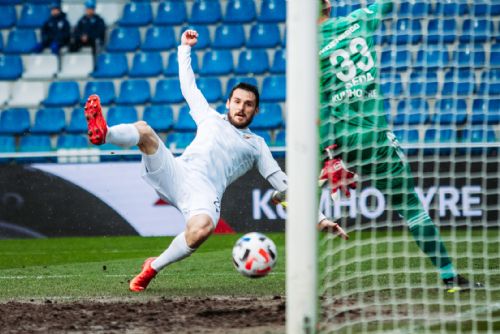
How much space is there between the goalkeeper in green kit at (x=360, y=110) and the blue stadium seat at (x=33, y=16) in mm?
11172

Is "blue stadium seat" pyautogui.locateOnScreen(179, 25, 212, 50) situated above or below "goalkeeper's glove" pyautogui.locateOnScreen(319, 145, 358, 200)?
above

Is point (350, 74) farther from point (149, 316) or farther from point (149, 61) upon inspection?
point (149, 61)

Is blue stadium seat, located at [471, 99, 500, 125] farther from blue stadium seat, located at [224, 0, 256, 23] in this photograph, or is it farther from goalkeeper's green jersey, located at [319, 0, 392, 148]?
blue stadium seat, located at [224, 0, 256, 23]

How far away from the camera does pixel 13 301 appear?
6.45 m

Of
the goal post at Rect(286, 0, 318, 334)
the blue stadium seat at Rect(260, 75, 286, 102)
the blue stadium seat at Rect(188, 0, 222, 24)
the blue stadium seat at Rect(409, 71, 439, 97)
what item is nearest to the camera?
the goal post at Rect(286, 0, 318, 334)

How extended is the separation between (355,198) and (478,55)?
2571 mm

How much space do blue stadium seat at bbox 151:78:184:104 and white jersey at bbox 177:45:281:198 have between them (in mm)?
8077

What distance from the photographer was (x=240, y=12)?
650 inches

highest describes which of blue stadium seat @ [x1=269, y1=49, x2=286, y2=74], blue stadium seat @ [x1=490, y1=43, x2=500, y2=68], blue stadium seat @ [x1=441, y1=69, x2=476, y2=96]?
blue stadium seat @ [x1=269, y1=49, x2=286, y2=74]

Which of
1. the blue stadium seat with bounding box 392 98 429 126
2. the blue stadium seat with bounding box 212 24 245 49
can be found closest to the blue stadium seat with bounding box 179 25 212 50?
the blue stadium seat with bounding box 212 24 245 49

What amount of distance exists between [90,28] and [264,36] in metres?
3.07

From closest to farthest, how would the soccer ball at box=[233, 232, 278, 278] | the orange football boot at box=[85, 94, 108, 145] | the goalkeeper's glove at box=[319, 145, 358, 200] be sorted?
the orange football boot at box=[85, 94, 108, 145] → the soccer ball at box=[233, 232, 278, 278] → the goalkeeper's glove at box=[319, 145, 358, 200]

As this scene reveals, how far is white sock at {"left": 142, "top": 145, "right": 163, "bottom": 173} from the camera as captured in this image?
670 centimetres

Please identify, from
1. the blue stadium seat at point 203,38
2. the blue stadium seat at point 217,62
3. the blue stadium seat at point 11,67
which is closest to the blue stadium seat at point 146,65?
the blue stadium seat at point 203,38
